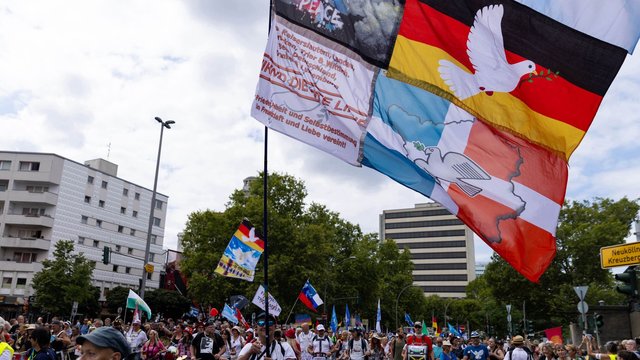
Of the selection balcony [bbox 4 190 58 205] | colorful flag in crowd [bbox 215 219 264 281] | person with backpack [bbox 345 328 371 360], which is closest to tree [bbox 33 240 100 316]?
balcony [bbox 4 190 58 205]

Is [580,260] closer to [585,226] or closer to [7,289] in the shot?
[585,226]

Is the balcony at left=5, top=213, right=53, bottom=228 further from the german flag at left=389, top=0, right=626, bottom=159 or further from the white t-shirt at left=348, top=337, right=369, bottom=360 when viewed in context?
the german flag at left=389, top=0, right=626, bottom=159

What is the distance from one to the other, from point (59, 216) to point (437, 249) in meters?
89.1

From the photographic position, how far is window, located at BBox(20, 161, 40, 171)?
204 ft

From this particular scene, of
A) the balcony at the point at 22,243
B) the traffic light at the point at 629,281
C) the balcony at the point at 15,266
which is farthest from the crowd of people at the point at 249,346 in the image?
the balcony at the point at 22,243

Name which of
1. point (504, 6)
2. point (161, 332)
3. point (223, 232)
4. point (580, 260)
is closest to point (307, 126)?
point (504, 6)

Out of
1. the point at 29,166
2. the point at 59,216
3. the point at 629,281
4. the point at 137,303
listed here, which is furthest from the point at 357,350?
the point at 29,166

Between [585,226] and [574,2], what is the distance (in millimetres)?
48377

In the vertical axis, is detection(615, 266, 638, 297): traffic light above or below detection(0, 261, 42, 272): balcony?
below

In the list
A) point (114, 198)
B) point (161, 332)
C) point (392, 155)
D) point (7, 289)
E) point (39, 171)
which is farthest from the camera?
point (114, 198)

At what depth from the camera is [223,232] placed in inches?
1778

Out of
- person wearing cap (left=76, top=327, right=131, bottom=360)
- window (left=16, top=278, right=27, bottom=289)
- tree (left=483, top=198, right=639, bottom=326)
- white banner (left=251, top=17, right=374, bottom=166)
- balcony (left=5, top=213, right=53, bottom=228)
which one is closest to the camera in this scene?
person wearing cap (left=76, top=327, right=131, bottom=360)

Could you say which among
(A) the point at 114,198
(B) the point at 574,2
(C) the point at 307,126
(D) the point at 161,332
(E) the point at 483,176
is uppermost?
(A) the point at 114,198

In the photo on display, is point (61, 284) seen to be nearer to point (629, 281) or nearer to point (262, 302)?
point (262, 302)
